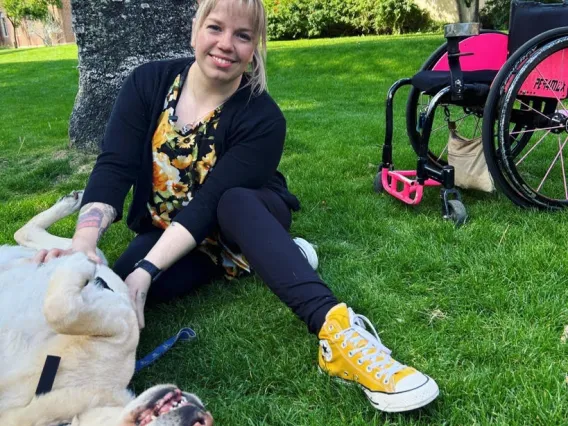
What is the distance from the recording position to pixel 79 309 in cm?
168

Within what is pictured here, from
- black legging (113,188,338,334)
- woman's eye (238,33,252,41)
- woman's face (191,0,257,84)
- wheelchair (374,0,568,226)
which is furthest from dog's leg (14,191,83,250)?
wheelchair (374,0,568,226)

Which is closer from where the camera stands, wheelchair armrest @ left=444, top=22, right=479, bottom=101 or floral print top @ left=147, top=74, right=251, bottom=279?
floral print top @ left=147, top=74, right=251, bottom=279

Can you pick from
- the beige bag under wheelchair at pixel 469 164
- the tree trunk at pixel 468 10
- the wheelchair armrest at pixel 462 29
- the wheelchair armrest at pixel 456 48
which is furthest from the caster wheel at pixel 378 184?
the tree trunk at pixel 468 10

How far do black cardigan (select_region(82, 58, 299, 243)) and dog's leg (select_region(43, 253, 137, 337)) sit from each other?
514mm

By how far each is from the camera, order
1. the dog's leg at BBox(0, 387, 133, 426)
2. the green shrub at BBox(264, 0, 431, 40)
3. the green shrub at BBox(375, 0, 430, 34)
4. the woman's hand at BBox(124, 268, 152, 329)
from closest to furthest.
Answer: the dog's leg at BBox(0, 387, 133, 426) < the woman's hand at BBox(124, 268, 152, 329) < the green shrub at BBox(375, 0, 430, 34) < the green shrub at BBox(264, 0, 431, 40)

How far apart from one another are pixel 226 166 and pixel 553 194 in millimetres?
2302

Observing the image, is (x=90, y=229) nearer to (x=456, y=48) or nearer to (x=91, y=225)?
(x=91, y=225)

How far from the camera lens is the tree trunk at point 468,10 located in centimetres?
1521

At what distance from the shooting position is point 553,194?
11.7ft

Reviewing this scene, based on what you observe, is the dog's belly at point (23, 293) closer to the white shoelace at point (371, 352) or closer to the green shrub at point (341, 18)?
the white shoelace at point (371, 352)

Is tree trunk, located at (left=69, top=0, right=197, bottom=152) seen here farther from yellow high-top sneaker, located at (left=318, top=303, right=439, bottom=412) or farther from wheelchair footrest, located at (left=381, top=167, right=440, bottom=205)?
yellow high-top sneaker, located at (left=318, top=303, right=439, bottom=412)

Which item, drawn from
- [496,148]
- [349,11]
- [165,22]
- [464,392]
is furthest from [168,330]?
[349,11]

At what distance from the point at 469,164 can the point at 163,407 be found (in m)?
2.64

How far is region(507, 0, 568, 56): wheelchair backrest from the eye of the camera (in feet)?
10.5
